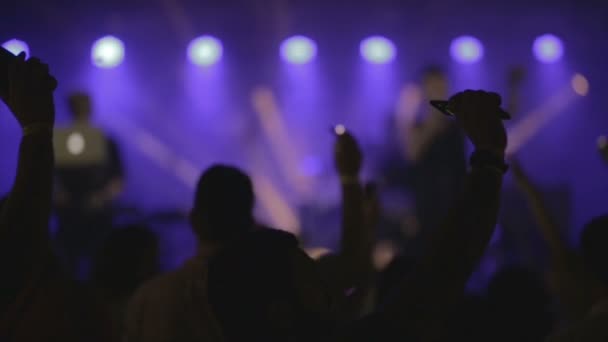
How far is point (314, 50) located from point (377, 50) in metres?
0.67

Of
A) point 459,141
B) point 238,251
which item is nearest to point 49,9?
point 459,141

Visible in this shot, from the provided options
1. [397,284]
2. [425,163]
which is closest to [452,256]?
[397,284]

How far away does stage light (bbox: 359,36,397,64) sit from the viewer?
272 inches

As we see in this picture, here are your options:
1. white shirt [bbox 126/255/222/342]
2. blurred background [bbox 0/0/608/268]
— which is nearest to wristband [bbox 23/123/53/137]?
white shirt [bbox 126/255/222/342]

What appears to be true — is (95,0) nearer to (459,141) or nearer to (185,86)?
(185,86)

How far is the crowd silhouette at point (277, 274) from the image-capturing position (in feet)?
3.08

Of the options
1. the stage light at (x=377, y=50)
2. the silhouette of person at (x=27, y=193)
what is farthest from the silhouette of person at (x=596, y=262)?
the stage light at (x=377, y=50)

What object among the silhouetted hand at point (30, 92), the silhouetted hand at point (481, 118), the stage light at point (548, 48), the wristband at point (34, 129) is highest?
the stage light at point (548, 48)

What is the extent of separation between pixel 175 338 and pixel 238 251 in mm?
533

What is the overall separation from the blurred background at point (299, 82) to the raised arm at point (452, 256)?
5.48 meters

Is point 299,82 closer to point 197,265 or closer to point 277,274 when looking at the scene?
point 197,265

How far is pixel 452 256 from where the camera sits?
3.01ft

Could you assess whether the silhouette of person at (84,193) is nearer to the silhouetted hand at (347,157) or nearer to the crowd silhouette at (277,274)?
the crowd silhouette at (277,274)

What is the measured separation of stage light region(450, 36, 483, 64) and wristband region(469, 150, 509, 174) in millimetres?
6133
